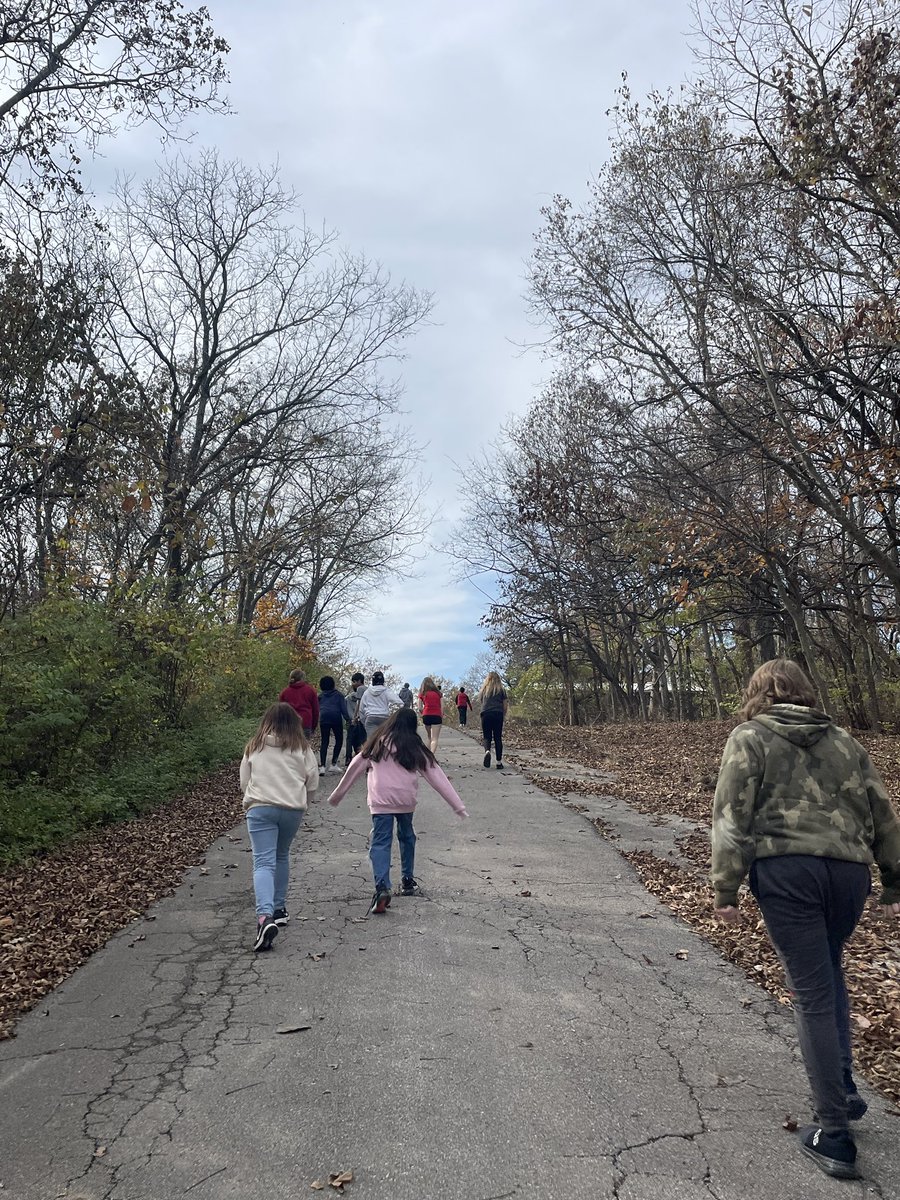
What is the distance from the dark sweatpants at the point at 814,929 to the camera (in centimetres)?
340

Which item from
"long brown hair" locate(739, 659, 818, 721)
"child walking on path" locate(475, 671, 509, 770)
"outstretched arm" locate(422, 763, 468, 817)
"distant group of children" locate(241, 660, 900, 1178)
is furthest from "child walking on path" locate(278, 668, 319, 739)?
"distant group of children" locate(241, 660, 900, 1178)

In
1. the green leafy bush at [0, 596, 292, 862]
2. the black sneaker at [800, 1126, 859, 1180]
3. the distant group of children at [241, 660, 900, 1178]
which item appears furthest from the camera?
the green leafy bush at [0, 596, 292, 862]

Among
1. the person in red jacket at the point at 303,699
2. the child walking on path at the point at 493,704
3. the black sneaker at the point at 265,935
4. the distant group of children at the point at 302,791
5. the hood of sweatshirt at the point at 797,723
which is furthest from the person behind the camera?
the child walking on path at the point at 493,704

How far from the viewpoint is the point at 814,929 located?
11.3 feet

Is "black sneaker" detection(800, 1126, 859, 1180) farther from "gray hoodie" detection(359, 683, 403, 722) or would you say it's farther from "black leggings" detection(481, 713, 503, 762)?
"black leggings" detection(481, 713, 503, 762)

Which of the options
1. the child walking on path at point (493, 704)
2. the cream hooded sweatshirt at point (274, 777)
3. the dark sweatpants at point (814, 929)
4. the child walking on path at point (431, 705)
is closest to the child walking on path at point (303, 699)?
the child walking on path at point (431, 705)

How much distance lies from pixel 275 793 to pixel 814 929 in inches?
169

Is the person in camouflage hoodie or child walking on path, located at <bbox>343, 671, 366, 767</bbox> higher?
child walking on path, located at <bbox>343, 671, 366, 767</bbox>

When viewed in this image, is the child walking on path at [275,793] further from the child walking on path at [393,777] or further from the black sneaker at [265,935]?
the child walking on path at [393,777]

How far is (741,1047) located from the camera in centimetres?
446

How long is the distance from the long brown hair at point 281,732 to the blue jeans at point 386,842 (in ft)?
3.11

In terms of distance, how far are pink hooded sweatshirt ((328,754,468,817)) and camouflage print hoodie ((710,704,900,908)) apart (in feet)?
12.8

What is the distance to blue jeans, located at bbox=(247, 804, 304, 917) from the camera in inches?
254

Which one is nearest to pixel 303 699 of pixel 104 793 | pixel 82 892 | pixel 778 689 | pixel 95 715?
pixel 95 715
